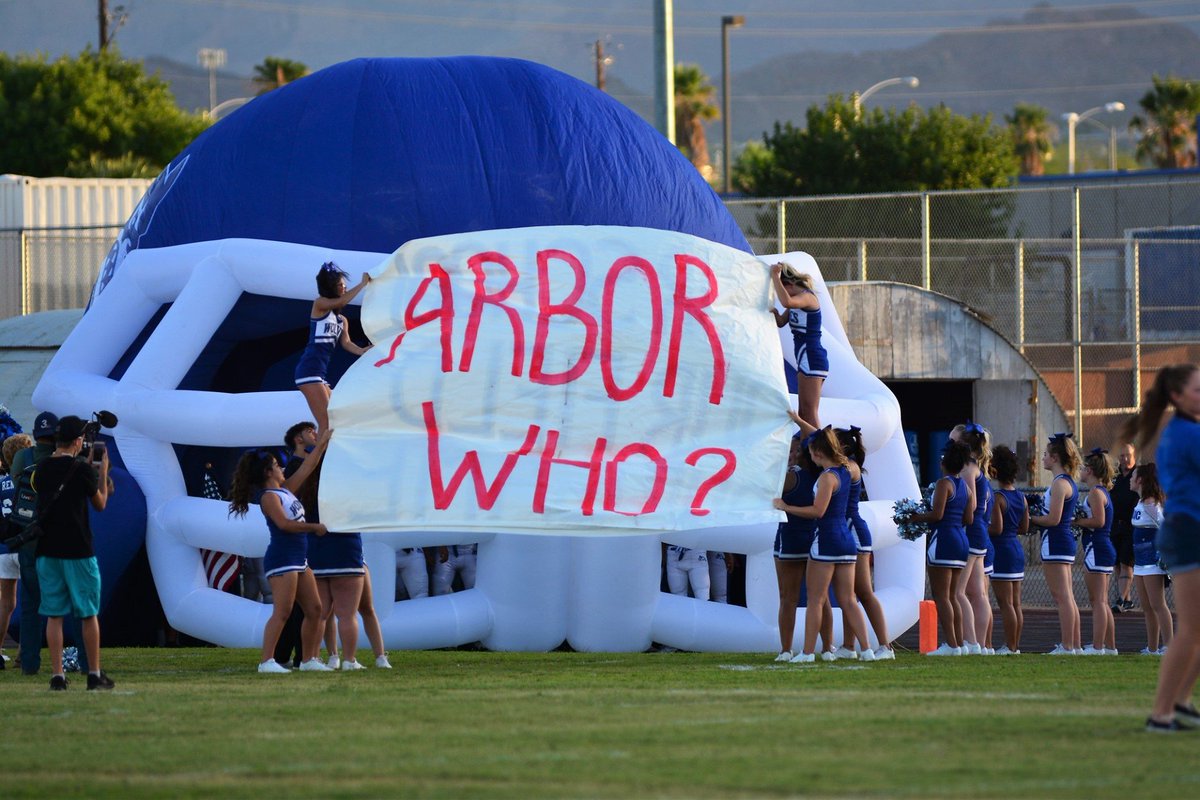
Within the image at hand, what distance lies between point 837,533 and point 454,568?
3.37 metres

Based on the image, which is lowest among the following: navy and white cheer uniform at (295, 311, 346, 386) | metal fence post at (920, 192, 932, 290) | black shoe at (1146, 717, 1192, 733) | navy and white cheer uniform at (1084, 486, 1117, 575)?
black shoe at (1146, 717, 1192, 733)

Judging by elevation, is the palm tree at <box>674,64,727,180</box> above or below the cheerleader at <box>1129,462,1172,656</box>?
above

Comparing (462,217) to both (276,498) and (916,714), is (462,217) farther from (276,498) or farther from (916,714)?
(916,714)

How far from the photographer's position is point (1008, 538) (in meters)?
12.7

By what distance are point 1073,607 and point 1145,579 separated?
507mm

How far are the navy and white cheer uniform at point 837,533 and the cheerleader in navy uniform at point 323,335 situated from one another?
290 cm

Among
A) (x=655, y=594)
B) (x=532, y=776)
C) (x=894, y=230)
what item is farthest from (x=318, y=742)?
(x=894, y=230)

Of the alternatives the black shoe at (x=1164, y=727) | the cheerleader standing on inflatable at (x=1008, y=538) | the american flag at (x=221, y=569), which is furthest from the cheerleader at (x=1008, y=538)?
the american flag at (x=221, y=569)

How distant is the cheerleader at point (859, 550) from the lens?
11.2 m

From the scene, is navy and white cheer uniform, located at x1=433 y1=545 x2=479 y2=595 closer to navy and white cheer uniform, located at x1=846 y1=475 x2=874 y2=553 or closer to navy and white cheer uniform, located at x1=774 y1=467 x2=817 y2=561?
navy and white cheer uniform, located at x1=774 y1=467 x2=817 y2=561

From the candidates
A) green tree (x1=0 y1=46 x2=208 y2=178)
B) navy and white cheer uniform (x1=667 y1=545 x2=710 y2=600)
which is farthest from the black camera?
green tree (x1=0 y1=46 x2=208 y2=178)

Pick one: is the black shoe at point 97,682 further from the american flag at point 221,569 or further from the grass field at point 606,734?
the american flag at point 221,569

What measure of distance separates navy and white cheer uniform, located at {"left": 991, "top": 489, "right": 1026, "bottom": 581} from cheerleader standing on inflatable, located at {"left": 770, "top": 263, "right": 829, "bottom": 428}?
1883mm

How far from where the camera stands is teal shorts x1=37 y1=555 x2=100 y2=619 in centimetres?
959
